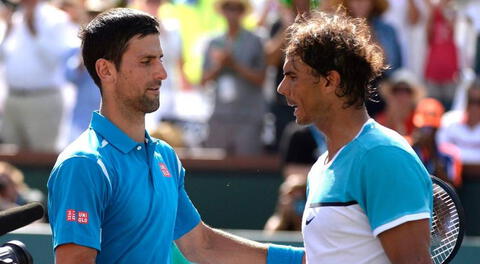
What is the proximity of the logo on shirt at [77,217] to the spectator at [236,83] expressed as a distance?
5932mm

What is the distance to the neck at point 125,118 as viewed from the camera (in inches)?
168

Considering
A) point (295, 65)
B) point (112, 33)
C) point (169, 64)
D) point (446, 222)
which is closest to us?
point (295, 65)

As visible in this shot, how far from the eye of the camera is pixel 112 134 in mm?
4188

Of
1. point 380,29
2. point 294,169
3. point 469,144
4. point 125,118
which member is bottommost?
point 294,169

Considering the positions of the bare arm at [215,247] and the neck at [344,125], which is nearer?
the neck at [344,125]

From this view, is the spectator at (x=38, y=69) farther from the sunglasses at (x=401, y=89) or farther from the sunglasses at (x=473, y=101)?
the sunglasses at (x=473, y=101)

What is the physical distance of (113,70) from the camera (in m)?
4.23

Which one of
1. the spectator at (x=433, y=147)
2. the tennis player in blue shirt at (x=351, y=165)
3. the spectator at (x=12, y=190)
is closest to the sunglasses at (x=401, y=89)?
the spectator at (x=433, y=147)

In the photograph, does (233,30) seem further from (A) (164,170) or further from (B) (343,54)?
(B) (343,54)

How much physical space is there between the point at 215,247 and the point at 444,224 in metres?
0.98

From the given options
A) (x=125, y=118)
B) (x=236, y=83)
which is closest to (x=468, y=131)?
(x=236, y=83)

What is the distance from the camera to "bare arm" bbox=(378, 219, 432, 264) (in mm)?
3648

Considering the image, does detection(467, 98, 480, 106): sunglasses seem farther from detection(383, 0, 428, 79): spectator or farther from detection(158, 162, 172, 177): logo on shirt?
detection(158, 162, 172, 177): logo on shirt

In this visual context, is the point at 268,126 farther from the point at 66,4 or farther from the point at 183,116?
the point at 66,4
